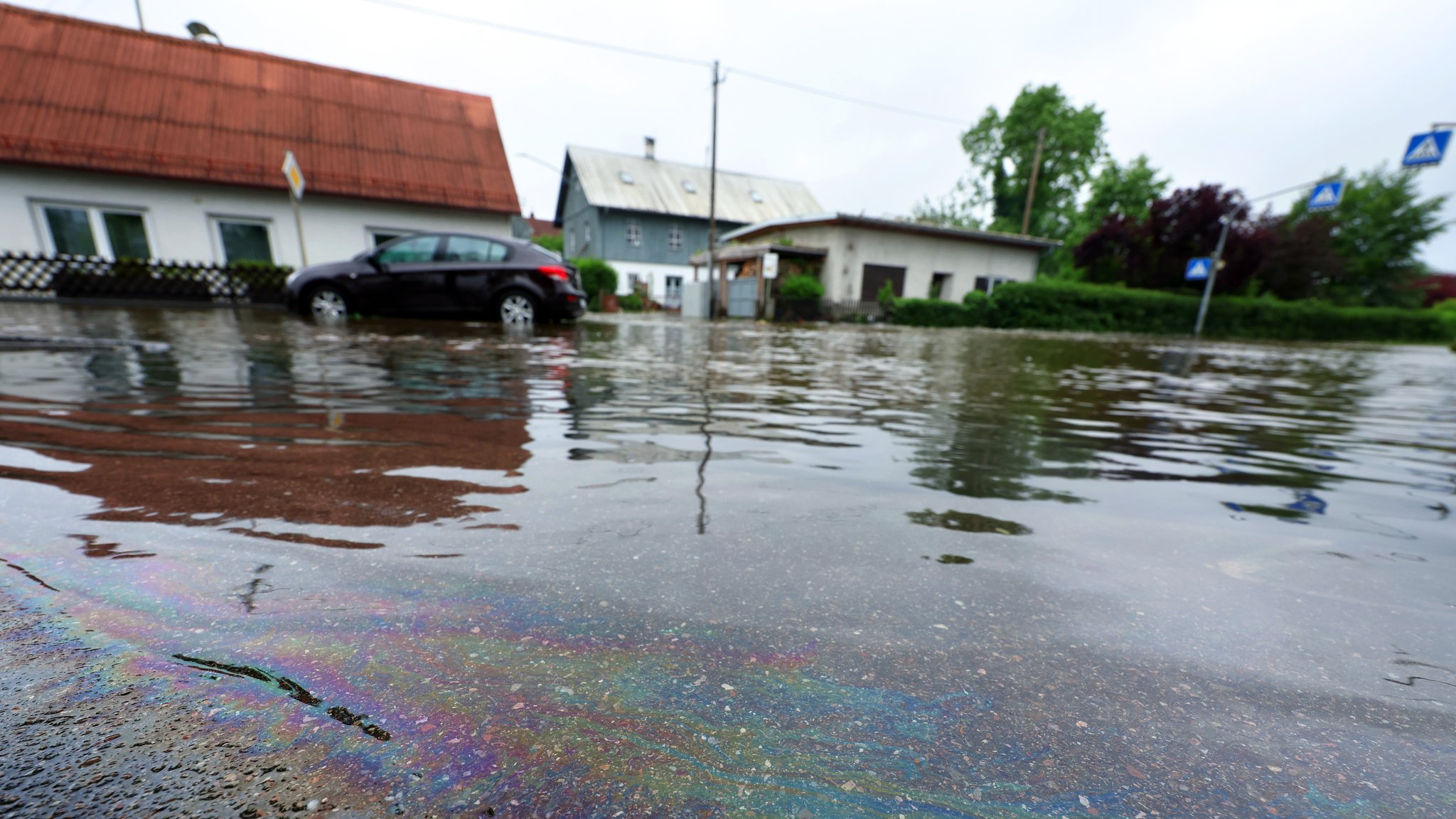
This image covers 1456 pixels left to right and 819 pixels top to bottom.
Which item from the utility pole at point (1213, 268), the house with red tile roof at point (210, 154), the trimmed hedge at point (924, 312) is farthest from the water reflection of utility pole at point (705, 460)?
the utility pole at point (1213, 268)

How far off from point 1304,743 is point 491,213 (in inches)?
665

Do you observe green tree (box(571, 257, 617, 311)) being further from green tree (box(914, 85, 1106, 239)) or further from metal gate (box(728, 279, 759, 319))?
green tree (box(914, 85, 1106, 239))

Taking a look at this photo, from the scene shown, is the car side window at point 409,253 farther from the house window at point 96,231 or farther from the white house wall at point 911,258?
the white house wall at point 911,258

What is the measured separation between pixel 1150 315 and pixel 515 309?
25.6m

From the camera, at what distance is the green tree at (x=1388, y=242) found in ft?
107

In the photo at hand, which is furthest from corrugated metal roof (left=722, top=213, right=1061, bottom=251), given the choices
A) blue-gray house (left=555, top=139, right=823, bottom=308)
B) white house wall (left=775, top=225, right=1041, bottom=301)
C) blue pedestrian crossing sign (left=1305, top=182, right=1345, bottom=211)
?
blue pedestrian crossing sign (left=1305, top=182, right=1345, bottom=211)

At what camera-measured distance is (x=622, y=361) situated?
19.7 ft

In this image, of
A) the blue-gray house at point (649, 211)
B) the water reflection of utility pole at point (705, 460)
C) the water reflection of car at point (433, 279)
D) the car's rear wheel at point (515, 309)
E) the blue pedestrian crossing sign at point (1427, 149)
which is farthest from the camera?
the blue-gray house at point (649, 211)

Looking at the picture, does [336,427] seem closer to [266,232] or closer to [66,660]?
[66,660]

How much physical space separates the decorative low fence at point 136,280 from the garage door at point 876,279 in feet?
57.4

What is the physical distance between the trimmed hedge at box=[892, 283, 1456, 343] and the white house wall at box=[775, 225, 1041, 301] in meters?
1.66

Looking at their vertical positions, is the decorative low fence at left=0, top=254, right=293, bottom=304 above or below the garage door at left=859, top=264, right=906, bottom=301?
below

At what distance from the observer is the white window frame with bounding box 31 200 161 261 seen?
1272 cm

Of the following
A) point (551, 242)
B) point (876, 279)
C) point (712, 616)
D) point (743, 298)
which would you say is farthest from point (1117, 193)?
point (712, 616)
